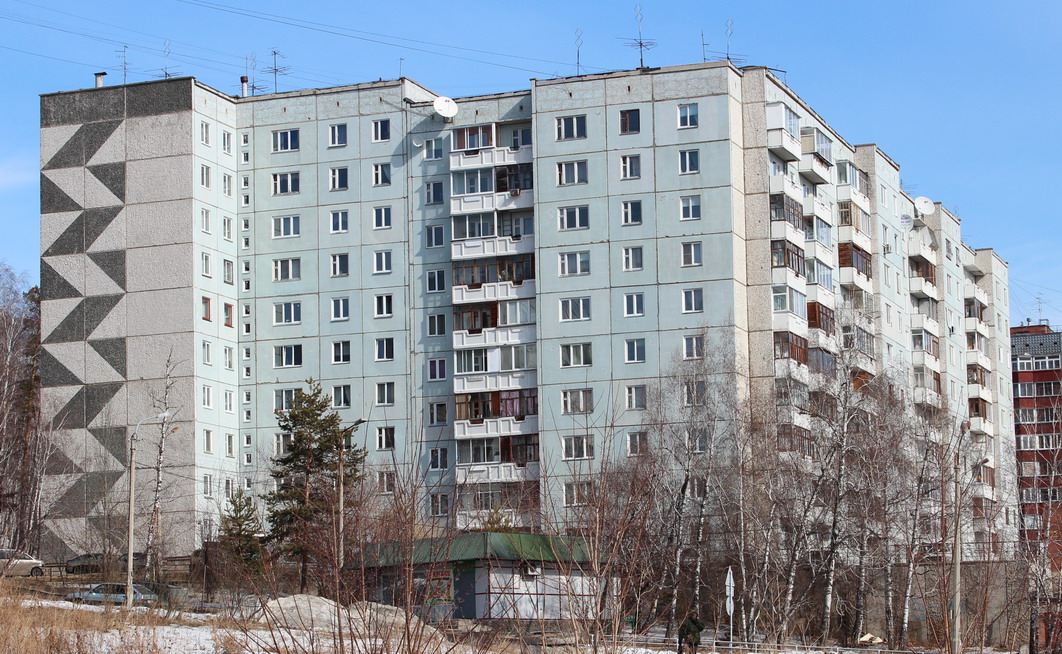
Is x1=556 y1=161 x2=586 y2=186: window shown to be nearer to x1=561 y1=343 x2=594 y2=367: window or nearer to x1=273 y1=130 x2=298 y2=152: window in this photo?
x1=561 y1=343 x2=594 y2=367: window

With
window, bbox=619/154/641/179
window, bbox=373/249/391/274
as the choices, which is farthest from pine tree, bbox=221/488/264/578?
window, bbox=619/154/641/179

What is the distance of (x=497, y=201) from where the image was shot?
81.1 meters

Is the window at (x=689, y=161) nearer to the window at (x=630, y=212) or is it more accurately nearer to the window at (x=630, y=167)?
the window at (x=630, y=167)

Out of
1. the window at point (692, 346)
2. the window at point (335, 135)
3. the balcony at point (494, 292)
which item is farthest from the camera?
the window at point (335, 135)

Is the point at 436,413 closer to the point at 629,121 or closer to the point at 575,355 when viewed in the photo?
the point at 575,355

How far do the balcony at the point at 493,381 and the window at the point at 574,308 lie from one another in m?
3.44

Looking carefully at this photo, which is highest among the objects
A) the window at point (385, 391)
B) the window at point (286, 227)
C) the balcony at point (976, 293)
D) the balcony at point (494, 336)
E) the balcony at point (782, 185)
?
the balcony at point (782, 185)

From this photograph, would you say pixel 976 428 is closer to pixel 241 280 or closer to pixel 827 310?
pixel 827 310

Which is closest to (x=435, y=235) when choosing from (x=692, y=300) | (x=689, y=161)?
(x=689, y=161)

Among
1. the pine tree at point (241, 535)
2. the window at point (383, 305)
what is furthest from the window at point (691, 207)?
the pine tree at point (241, 535)

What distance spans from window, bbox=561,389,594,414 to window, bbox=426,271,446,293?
31.9ft

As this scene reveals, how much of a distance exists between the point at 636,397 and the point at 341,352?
670 inches

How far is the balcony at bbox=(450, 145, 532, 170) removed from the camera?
8119cm

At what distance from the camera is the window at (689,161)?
256 feet
